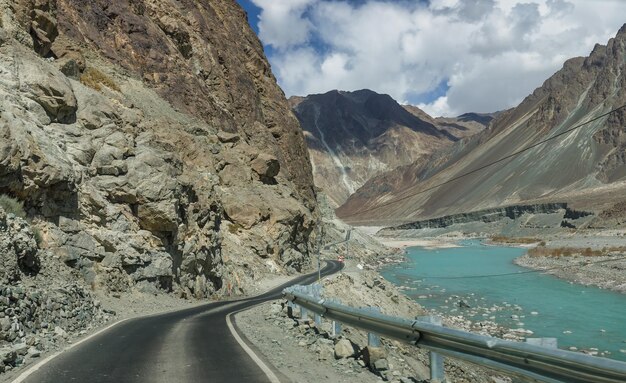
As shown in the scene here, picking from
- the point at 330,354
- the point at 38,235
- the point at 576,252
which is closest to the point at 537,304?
the point at 330,354

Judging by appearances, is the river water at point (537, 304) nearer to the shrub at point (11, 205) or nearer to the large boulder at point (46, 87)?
the shrub at point (11, 205)

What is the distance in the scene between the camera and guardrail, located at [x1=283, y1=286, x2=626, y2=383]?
409cm

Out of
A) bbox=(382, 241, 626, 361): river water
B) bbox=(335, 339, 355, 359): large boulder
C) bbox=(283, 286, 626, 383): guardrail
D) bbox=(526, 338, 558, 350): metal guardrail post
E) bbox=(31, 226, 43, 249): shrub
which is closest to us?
bbox=(283, 286, 626, 383): guardrail

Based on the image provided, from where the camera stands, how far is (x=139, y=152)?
82.9ft

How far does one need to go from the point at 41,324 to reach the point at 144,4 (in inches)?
1803

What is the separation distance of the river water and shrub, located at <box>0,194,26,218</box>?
2052 centimetres

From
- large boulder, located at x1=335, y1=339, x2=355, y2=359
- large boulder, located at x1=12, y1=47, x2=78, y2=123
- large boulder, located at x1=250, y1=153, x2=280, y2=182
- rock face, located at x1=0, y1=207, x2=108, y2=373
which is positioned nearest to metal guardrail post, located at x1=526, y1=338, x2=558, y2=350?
large boulder, located at x1=335, y1=339, x2=355, y2=359

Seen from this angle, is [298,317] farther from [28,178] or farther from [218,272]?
[218,272]

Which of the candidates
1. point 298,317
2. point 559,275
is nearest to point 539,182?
point 559,275

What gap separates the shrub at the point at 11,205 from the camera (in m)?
16.0

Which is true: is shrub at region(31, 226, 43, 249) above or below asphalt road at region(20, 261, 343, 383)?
above

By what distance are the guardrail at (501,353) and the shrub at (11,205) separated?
42.2 ft

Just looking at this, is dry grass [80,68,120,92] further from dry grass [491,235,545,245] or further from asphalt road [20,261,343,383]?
dry grass [491,235,545,245]

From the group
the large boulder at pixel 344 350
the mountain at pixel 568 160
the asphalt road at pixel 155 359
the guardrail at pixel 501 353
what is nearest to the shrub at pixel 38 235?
the asphalt road at pixel 155 359
